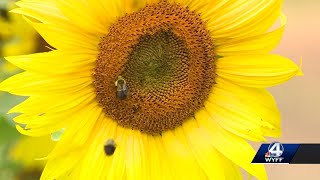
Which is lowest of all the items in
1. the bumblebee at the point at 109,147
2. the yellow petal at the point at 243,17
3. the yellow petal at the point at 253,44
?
the bumblebee at the point at 109,147

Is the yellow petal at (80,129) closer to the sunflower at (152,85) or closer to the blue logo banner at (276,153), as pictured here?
the sunflower at (152,85)

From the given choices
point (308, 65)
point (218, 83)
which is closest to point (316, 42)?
point (308, 65)

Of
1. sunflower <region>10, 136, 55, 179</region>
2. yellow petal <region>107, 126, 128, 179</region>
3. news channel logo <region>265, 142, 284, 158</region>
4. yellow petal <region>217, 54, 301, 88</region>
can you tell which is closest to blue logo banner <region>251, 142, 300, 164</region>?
news channel logo <region>265, 142, 284, 158</region>

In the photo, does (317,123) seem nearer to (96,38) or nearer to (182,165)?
(182,165)

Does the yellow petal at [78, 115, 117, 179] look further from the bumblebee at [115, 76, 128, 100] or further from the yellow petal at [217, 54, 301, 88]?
the yellow petal at [217, 54, 301, 88]

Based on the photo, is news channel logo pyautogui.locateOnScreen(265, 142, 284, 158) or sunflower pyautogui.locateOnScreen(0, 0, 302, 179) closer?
sunflower pyautogui.locateOnScreen(0, 0, 302, 179)

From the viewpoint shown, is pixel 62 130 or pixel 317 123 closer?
pixel 62 130

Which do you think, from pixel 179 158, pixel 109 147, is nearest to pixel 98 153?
pixel 109 147

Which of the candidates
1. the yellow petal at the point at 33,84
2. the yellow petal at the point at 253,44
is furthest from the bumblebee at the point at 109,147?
the yellow petal at the point at 253,44
